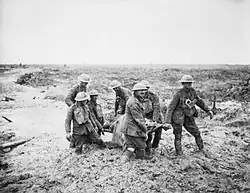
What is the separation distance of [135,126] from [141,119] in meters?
0.20

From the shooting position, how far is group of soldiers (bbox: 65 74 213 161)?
4.87 meters

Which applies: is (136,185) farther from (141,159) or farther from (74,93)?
(74,93)

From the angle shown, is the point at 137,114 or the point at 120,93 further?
the point at 120,93

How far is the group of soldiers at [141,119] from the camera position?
16.0ft

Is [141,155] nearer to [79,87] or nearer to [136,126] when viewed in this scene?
[136,126]

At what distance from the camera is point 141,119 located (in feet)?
15.8

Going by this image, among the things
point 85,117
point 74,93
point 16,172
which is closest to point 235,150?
point 85,117

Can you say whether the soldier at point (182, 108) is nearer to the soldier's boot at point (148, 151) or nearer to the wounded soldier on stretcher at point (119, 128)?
the wounded soldier on stretcher at point (119, 128)

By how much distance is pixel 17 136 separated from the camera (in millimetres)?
7180

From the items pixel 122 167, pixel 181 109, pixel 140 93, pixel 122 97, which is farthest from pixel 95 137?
pixel 181 109

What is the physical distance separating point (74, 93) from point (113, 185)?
281 cm

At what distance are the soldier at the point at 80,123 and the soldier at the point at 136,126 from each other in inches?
34.5

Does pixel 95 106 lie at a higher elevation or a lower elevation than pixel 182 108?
lower

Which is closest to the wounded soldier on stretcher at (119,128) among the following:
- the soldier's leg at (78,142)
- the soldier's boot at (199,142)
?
the soldier's leg at (78,142)
